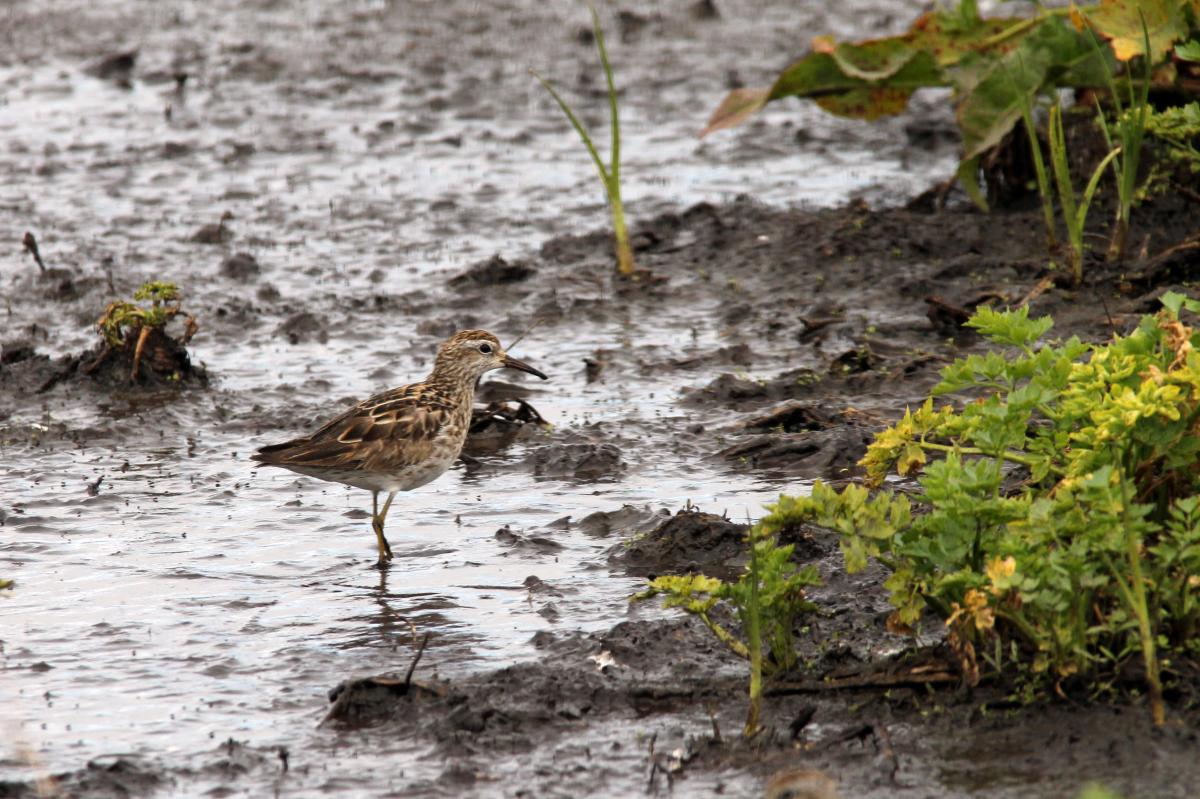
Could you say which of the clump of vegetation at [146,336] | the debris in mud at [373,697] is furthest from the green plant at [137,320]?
the debris in mud at [373,697]

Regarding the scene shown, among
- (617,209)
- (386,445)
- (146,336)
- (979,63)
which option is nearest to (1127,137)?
(979,63)

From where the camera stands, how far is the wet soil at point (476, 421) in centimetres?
574

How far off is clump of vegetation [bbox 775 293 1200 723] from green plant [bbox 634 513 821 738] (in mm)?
152

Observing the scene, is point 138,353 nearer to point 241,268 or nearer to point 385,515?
point 241,268

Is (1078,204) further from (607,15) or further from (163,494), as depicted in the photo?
(607,15)

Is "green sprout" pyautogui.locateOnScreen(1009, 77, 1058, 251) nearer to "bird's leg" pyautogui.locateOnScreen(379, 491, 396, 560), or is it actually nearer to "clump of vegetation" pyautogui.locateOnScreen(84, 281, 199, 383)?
"bird's leg" pyautogui.locateOnScreen(379, 491, 396, 560)

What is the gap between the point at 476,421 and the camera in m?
9.59

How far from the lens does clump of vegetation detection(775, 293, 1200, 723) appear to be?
5277 mm

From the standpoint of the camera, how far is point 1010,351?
32.3ft

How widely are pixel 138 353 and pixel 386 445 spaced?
2512 mm

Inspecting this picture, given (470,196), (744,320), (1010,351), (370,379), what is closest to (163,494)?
(370,379)

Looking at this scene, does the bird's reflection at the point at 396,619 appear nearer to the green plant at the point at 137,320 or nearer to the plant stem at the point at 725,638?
the plant stem at the point at 725,638

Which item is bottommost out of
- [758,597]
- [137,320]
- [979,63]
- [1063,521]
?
[137,320]

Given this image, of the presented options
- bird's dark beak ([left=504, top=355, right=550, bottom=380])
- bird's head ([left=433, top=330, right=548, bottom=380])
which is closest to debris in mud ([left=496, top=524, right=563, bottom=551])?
bird's head ([left=433, top=330, right=548, bottom=380])
